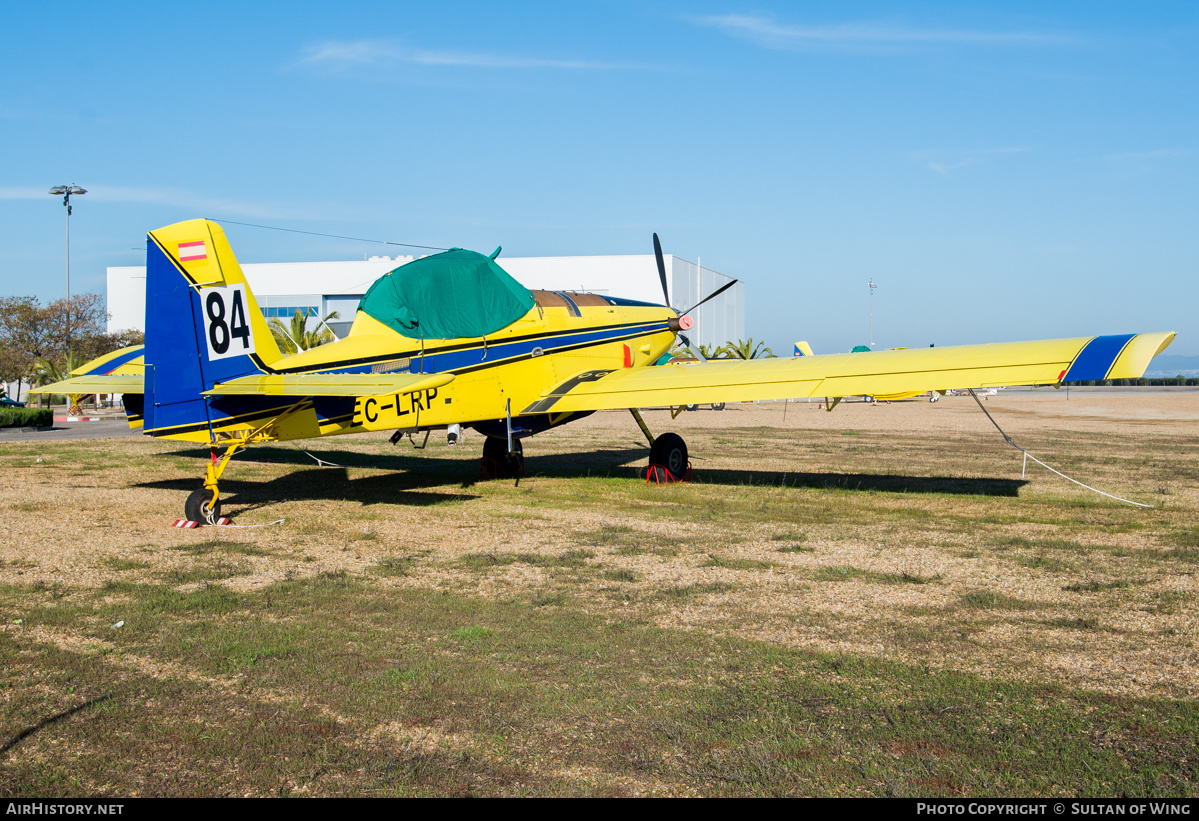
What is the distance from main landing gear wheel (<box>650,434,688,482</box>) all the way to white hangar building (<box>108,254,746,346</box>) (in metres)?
55.8

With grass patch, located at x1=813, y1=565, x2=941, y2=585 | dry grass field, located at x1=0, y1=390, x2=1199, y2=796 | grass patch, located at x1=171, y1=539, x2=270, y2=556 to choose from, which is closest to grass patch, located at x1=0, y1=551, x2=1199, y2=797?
dry grass field, located at x1=0, y1=390, x2=1199, y2=796

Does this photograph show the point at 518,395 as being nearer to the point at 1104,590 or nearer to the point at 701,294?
the point at 1104,590

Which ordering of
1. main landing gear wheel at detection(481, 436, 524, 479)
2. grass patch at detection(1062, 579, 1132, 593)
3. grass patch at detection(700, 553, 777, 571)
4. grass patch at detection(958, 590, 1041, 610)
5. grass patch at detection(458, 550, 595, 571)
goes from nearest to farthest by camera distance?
grass patch at detection(958, 590, 1041, 610)
grass patch at detection(1062, 579, 1132, 593)
grass patch at detection(700, 553, 777, 571)
grass patch at detection(458, 550, 595, 571)
main landing gear wheel at detection(481, 436, 524, 479)

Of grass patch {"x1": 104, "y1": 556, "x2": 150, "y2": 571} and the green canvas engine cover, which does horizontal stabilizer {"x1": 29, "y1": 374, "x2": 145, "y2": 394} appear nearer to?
the green canvas engine cover

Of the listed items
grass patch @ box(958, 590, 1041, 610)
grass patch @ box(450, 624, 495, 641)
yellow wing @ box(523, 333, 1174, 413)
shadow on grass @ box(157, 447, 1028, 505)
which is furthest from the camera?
shadow on grass @ box(157, 447, 1028, 505)

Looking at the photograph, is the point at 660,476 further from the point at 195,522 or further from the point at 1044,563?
the point at 195,522

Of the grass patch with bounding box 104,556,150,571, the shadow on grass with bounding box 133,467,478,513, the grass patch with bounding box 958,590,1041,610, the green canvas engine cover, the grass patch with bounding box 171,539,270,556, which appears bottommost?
the grass patch with bounding box 958,590,1041,610

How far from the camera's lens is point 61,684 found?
16.2ft

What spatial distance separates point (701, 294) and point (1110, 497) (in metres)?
65.5

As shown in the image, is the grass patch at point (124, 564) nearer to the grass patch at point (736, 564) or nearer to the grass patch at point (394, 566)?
the grass patch at point (394, 566)

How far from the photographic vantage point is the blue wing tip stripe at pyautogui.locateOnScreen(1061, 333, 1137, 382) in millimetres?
9969

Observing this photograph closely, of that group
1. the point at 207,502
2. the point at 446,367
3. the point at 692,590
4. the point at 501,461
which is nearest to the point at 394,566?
the point at 692,590

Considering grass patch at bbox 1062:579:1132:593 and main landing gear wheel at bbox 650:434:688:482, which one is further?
main landing gear wheel at bbox 650:434:688:482
